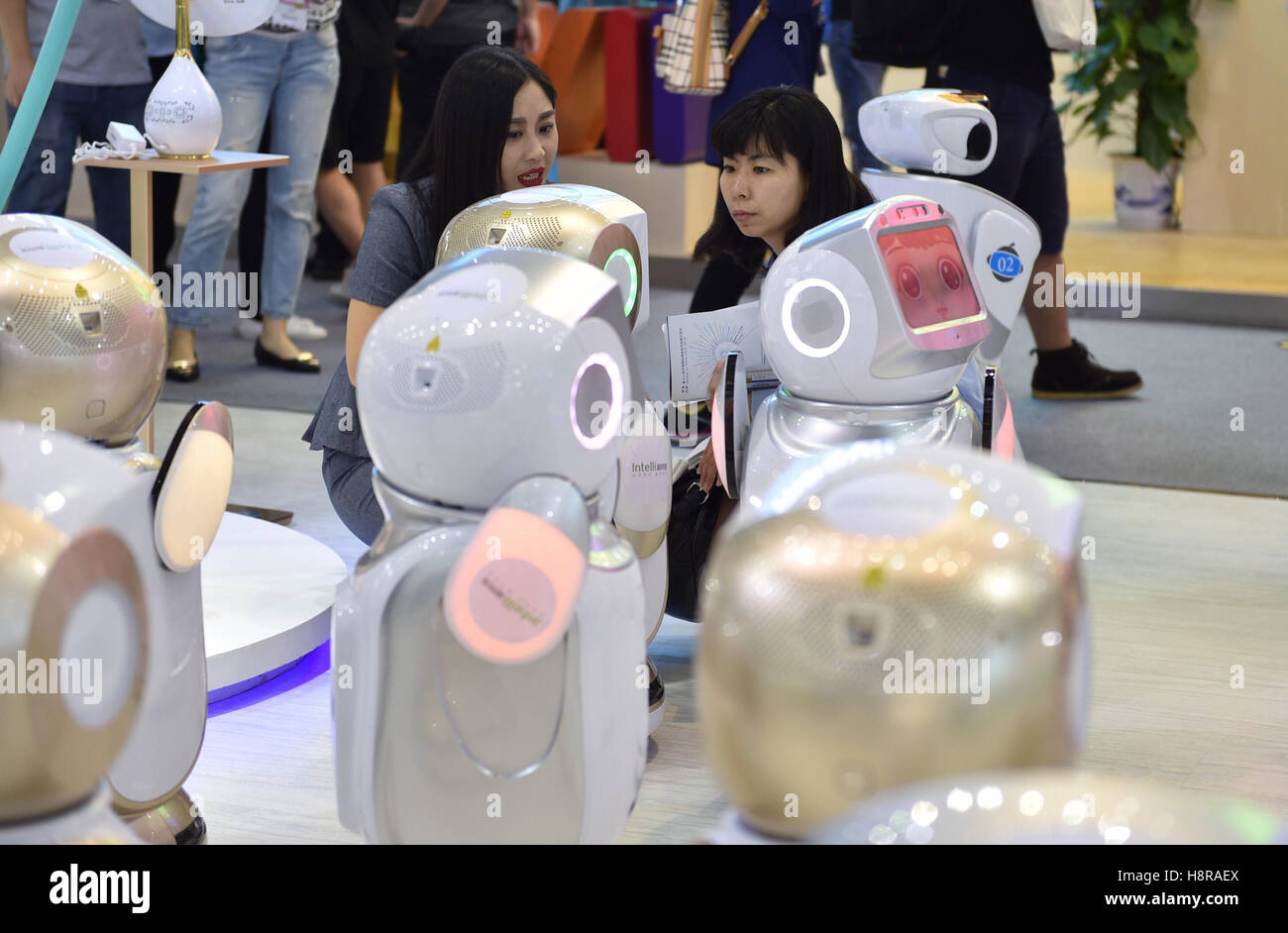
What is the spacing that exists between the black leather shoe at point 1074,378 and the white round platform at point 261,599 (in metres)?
2.30

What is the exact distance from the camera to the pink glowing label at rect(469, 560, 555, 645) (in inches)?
51.3

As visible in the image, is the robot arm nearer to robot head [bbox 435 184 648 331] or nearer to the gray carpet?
robot head [bbox 435 184 648 331]

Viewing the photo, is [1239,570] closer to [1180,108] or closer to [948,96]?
[948,96]

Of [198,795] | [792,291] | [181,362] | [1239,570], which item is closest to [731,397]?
[792,291]

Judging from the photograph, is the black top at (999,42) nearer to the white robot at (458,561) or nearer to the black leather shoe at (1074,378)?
the black leather shoe at (1074,378)

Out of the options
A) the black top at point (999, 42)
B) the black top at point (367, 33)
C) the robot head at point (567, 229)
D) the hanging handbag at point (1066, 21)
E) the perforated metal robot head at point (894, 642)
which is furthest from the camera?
the black top at point (367, 33)

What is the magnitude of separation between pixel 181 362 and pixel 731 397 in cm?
268

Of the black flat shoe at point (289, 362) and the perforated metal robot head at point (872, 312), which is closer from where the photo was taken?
the perforated metal robot head at point (872, 312)

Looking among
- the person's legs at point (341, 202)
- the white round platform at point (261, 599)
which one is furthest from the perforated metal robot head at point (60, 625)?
the person's legs at point (341, 202)

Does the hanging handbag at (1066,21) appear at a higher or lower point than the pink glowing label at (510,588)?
higher

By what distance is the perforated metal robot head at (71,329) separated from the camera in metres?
1.63

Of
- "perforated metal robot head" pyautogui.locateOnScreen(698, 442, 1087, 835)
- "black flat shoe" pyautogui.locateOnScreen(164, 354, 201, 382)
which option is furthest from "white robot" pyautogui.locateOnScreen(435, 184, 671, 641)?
"black flat shoe" pyautogui.locateOnScreen(164, 354, 201, 382)

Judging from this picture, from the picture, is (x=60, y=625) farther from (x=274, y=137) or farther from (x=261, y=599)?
(x=274, y=137)

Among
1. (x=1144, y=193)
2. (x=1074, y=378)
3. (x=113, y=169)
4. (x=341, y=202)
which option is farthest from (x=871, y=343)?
(x=1144, y=193)
